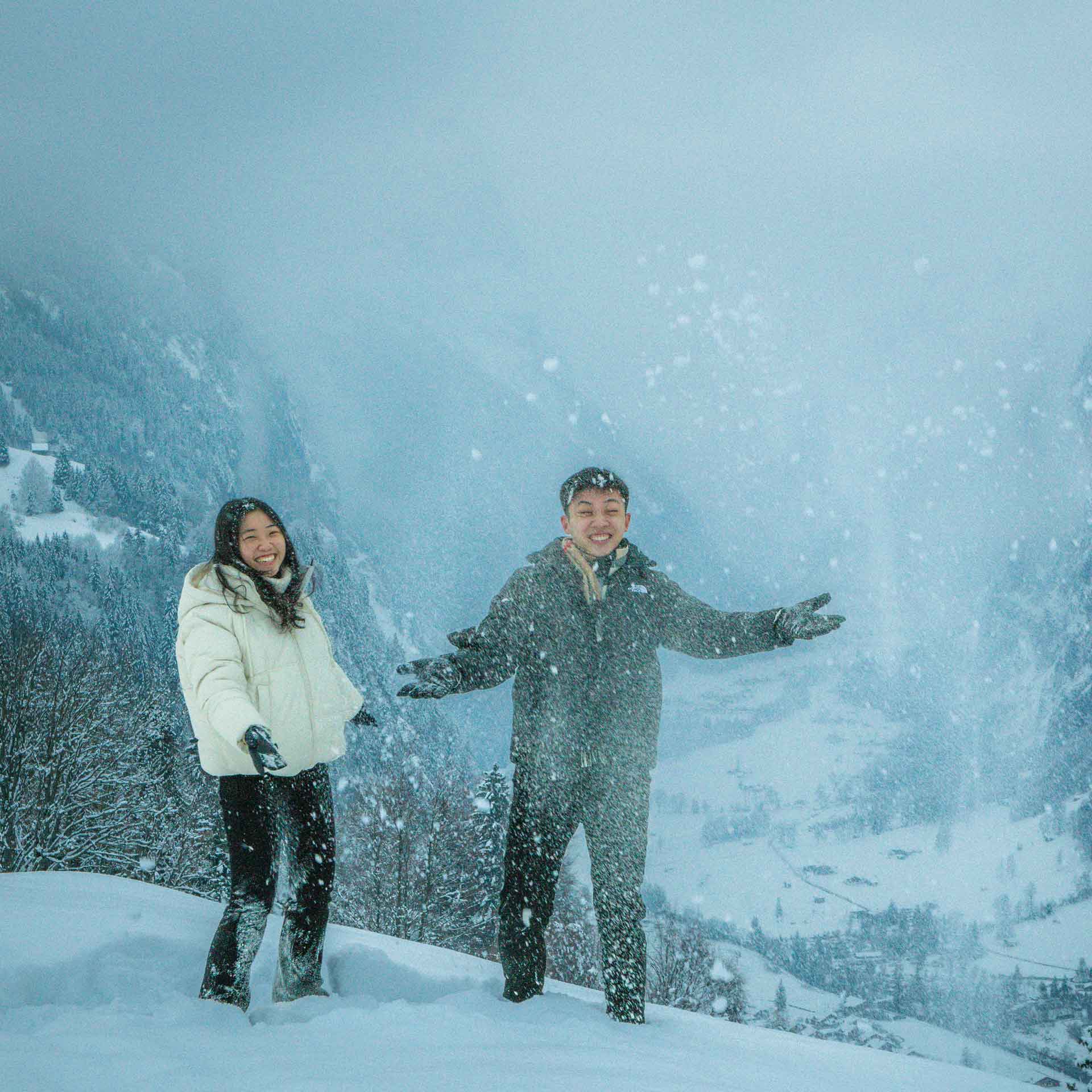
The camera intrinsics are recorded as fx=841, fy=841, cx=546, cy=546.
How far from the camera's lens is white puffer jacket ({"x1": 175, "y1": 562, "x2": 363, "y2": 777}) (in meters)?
3.08

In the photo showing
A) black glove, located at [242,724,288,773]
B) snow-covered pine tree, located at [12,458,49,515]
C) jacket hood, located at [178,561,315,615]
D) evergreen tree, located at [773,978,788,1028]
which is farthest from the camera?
snow-covered pine tree, located at [12,458,49,515]

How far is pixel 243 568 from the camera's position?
132 inches

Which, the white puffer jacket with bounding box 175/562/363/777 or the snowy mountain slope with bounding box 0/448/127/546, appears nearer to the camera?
the white puffer jacket with bounding box 175/562/363/777

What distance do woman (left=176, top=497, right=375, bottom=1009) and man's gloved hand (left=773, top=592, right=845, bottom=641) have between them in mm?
1842

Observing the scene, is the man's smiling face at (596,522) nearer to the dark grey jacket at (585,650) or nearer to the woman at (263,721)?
the dark grey jacket at (585,650)

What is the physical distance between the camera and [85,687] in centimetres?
2708

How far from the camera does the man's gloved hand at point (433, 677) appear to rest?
3.49 metres

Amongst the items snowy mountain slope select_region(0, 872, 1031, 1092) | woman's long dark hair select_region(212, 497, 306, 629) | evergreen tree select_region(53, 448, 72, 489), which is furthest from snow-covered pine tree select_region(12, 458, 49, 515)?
woman's long dark hair select_region(212, 497, 306, 629)

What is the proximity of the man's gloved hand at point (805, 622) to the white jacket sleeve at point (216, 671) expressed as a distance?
215 cm

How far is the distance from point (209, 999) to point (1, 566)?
95456 mm

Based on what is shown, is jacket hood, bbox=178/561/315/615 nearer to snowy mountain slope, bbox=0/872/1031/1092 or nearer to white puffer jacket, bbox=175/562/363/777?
white puffer jacket, bbox=175/562/363/777

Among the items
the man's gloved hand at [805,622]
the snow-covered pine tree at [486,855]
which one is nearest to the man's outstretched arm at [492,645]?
the man's gloved hand at [805,622]

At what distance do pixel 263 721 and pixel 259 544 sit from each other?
74cm

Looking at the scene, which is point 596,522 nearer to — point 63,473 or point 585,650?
point 585,650
